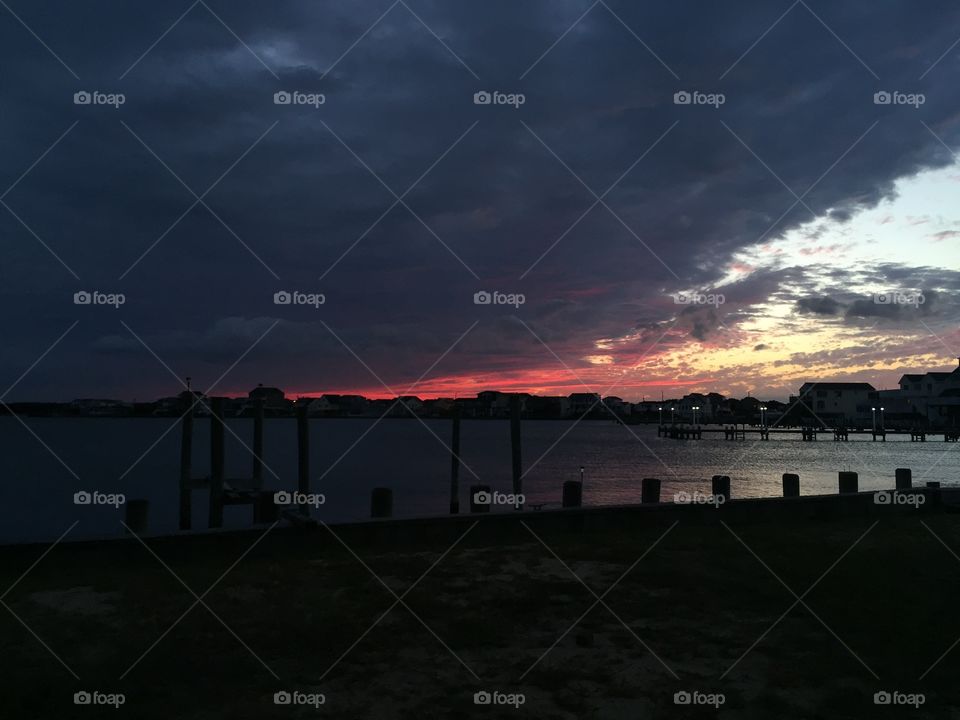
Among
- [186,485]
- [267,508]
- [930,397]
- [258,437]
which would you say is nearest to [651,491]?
[267,508]

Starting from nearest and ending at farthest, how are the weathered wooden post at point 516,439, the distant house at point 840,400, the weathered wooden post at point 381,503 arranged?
the weathered wooden post at point 381,503, the weathered wooden post at point 516,439, the distant house at point 840,400

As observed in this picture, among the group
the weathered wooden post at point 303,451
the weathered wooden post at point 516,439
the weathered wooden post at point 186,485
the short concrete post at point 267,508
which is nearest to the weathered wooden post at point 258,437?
the weathered wooden post at point 186,485

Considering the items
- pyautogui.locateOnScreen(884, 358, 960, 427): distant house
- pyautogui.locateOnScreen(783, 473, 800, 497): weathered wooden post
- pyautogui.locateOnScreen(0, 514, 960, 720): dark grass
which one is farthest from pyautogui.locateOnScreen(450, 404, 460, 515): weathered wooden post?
pyautogui.locateOnScreen(884, 358, 960, 427): distant house

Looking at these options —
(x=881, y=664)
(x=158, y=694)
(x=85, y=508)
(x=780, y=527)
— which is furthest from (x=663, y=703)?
(x=85, y=508)

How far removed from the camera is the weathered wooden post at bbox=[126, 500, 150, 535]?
14.3 m

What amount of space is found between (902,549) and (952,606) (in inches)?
164

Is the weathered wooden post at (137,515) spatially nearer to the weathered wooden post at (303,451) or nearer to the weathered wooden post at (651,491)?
the weathered wooden post at (303,451)

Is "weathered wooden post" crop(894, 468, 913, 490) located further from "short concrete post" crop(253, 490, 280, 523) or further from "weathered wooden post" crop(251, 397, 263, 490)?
"weathered wooden post" crop(251, 397, 263, 490)

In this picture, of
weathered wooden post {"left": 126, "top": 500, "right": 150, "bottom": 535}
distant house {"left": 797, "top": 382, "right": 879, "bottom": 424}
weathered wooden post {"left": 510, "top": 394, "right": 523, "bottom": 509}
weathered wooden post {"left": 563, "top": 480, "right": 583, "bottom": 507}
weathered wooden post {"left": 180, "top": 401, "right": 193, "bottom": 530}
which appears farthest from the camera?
distant house {"left": 797, "top": 382, "right": 879, "bottom": 424}

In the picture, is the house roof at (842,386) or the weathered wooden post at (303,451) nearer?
the weathered wooden post at (303,451)

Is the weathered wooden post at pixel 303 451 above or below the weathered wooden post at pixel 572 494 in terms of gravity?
above

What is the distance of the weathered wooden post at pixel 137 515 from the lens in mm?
14281

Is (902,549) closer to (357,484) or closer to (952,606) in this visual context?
(952,606)

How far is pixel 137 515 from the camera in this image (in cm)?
1454
